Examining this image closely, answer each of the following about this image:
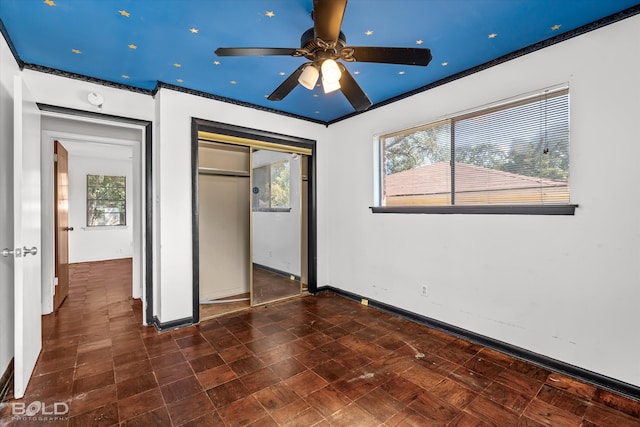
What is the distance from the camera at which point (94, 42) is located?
2340 mm

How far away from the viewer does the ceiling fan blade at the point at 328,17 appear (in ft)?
4.56

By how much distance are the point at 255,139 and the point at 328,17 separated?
247 cm

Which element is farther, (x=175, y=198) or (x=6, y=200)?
(x=175, y=198)

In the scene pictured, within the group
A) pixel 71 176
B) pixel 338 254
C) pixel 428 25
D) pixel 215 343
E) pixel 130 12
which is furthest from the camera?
pixel 71 176

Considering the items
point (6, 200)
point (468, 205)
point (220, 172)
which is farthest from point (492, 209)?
point (6, 200)

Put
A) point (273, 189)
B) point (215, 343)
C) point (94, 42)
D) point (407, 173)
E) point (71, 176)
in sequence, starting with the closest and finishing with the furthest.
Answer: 1. point (94, 42)
2. point (215, 343)
3. point (407, 173)
4. point (273, 189)
5. point (71, 176)

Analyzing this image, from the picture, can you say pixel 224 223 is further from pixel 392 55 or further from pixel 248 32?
pixel 392 55

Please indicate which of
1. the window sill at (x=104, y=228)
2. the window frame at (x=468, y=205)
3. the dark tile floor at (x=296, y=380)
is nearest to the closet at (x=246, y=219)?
the dark tile floor at (x=296, y=380)

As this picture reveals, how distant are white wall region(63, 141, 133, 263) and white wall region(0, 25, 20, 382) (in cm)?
455

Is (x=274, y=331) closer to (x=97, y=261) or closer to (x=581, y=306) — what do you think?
(x=581, y=306)

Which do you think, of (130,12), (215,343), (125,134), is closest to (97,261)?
(125,134)

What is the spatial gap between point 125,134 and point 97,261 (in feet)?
16.2

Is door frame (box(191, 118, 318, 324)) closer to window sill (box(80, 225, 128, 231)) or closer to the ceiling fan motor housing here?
the ceiling fan motor housing

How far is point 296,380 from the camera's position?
224cm
